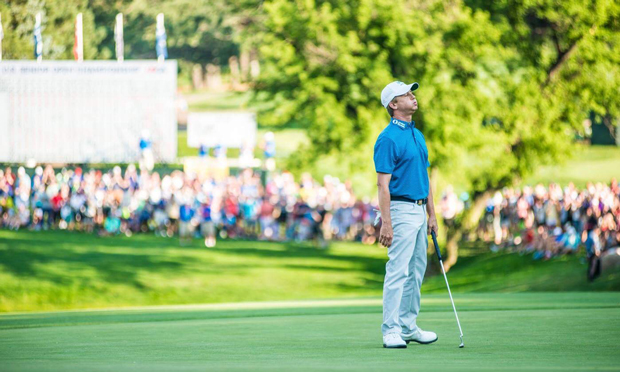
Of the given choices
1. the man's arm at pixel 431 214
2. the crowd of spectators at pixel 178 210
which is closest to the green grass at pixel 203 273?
the crowd of spectators at pixel 178 210

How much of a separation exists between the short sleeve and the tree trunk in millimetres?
21362

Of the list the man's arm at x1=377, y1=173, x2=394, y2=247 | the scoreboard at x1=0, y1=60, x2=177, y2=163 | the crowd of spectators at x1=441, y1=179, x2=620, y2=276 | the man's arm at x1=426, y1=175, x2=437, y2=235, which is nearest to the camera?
the man's arm at x1=377, y1=173, x2=394, y2=247

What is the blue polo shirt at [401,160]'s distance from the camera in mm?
7336

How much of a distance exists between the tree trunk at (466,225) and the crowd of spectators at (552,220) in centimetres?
73

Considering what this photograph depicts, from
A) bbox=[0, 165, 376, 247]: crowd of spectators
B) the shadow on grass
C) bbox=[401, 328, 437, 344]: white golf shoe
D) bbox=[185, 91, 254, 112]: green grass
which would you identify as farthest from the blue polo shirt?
bbox=[185, 91, 254, 112]: green grass

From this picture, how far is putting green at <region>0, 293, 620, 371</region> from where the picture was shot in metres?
5.96

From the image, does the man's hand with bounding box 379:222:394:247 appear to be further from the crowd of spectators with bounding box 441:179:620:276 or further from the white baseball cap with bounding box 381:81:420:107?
the crowd of spectators with bounding box 441:179:620:276

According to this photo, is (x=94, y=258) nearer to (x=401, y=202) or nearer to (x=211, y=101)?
(x=401, y=202)

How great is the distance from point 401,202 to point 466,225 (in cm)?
2153

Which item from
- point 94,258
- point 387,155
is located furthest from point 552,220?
point 387,155

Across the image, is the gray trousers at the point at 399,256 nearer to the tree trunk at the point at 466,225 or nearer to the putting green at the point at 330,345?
the putting green at the point at 330,345

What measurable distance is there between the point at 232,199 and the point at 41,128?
10.9 m

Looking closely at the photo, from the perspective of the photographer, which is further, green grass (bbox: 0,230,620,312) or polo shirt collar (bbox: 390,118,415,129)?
green grass (bbox: 0,230,620,312)

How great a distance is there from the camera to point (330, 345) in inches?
286
